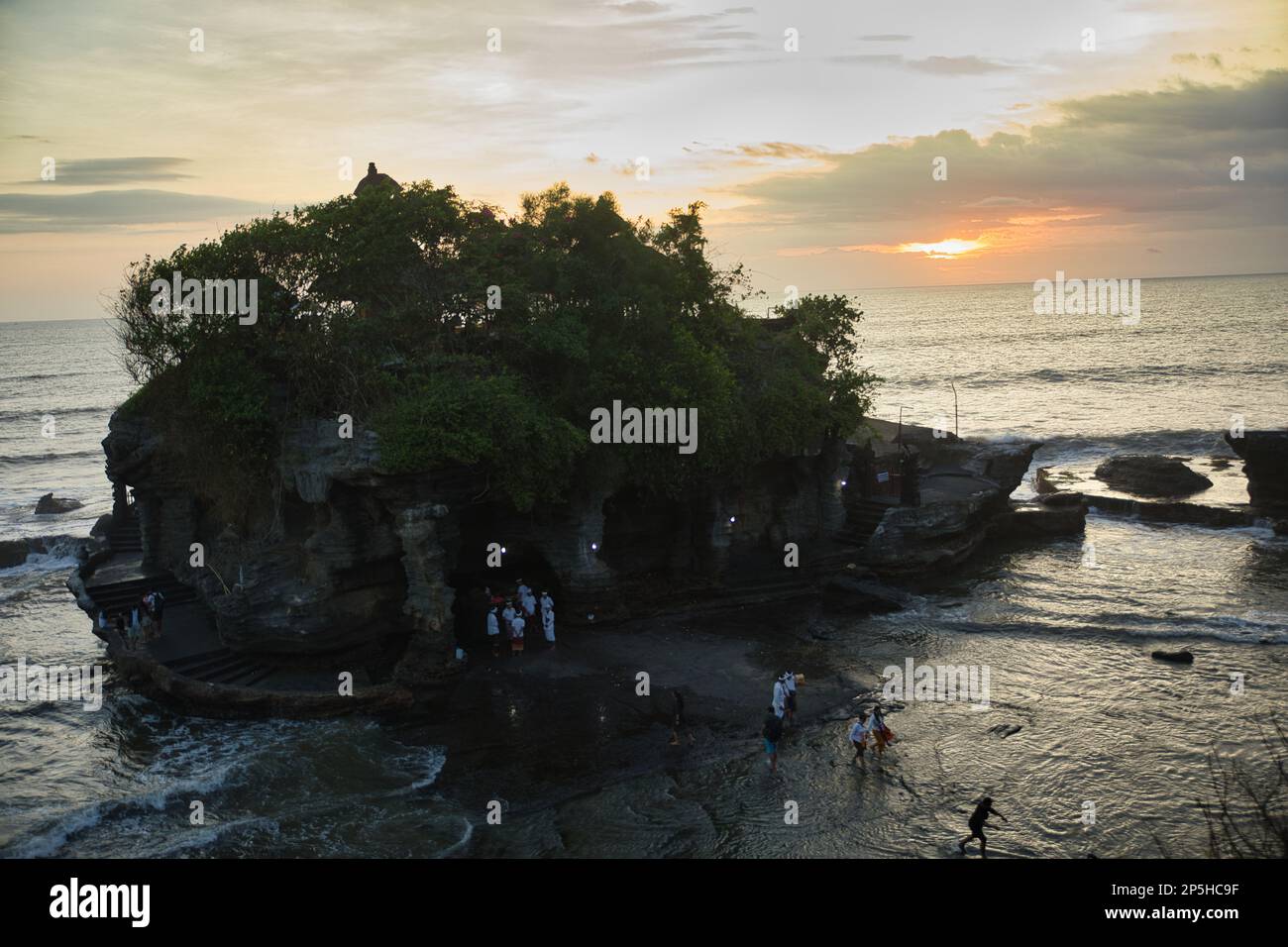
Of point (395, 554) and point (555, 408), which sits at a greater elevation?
point (555, 408)

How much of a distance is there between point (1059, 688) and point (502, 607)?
48.6ft

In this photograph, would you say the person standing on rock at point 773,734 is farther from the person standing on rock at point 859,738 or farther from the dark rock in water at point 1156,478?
the dark rock in water at point 1156,478

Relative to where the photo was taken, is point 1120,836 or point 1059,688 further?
point 1059,688

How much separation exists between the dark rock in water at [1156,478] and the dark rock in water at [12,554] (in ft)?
178

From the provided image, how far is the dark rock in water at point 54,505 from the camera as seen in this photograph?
56.2m

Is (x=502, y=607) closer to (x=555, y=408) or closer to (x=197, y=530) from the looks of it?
(x=555, y=408)

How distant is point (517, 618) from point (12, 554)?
101 ft

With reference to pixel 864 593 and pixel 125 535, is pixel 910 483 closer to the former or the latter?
pixel 864 593

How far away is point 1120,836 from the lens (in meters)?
16.6

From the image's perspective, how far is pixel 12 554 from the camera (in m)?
42.5

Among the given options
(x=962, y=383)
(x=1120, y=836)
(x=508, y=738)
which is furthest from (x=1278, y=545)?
(x=962, y=383)

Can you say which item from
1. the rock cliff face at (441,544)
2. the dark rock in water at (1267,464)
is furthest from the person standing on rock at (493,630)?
the dark rock in water at (1267,464)

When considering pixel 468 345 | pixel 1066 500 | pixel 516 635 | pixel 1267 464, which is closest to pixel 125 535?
pixel 468 345

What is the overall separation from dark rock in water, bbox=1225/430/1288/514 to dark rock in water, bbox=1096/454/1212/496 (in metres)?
6.79
